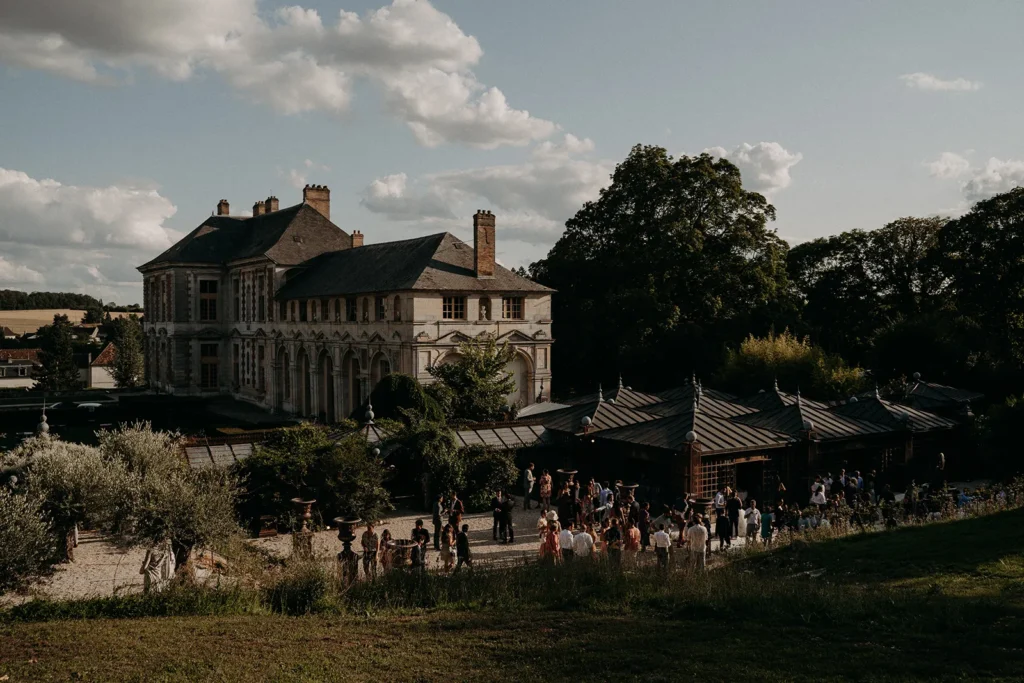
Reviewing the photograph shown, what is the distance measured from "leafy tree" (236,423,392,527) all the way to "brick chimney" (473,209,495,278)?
2059cm

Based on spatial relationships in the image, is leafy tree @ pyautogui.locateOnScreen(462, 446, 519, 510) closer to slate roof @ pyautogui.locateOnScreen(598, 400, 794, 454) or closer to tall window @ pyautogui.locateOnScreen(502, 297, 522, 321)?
slate roof @ pyautogui.locateOnScreen(598, 400, 794, 454)

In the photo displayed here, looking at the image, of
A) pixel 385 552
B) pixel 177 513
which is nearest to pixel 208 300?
pixel 385 552

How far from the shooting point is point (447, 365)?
35.7m

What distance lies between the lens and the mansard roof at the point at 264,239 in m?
55.2

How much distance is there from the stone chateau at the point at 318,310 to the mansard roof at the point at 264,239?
102 mm

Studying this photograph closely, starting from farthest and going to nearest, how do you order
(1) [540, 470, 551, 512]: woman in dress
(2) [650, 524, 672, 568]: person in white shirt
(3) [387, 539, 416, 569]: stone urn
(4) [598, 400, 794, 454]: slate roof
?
(1) [540, 470, 551, 512]: woman in dress
(4) [598, 400, 794, 454]: slate roof
(3) [387, 539, 416, 569]: stone urn
(2) [650, 524, 672, 568]: person in white shirt

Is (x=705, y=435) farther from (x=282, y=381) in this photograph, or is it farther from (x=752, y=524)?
(x=282, y=381)

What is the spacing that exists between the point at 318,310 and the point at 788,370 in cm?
2582

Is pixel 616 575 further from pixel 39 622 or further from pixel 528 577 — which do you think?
pixel 39 622

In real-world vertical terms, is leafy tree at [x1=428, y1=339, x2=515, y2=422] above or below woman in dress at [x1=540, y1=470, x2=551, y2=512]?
above

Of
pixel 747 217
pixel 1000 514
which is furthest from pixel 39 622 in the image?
pixel 747 217

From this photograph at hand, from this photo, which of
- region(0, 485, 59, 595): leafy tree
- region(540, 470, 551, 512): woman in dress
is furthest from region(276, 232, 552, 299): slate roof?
region(0, 485, 59, 595): leafy tree

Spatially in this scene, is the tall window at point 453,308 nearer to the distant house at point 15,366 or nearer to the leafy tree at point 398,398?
the leafy tree at point 398,398

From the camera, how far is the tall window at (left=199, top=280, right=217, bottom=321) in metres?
63.0
